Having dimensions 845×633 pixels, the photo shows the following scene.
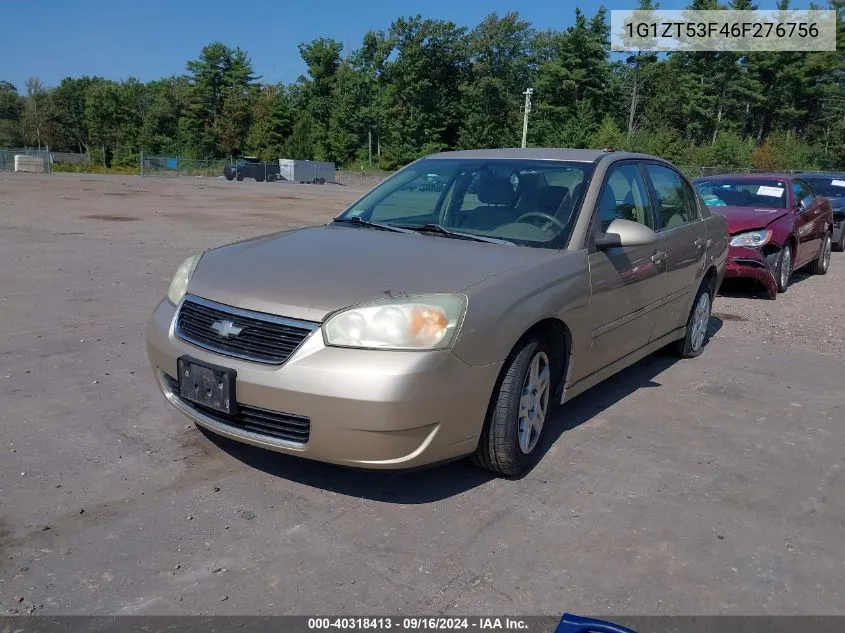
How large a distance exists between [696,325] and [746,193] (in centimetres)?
498

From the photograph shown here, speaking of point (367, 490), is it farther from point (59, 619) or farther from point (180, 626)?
point (59, 619)

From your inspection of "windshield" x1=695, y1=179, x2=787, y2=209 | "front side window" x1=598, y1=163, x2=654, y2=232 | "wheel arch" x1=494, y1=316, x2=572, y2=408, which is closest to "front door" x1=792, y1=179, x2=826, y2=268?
"windshield" x1=695, y1=179, x2=787, y2=209

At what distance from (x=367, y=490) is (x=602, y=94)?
69852 millimetres

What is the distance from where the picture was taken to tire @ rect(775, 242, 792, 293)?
30.9ft

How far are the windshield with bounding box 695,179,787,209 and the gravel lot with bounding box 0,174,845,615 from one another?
5.01 meters

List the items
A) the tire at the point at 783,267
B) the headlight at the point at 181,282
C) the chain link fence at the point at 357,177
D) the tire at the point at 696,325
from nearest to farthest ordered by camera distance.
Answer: the headlight at the point at 181,282, the tire at the point at 696,325, the tire at the point at 783,267, the chain link fence at the point at 357,177

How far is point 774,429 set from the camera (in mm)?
4617

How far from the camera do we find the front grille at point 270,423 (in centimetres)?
317

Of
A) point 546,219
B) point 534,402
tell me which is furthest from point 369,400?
point 546,219

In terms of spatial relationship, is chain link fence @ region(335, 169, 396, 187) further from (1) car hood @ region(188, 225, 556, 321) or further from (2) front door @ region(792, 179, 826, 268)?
(1) car hood @ region(188, 225, 556, 321)

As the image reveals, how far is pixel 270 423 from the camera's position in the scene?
3.25 m

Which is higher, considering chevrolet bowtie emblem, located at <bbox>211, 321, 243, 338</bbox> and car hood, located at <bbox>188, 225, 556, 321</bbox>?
car hood, located at <bbox>188, 225, 556, 321</bbox>

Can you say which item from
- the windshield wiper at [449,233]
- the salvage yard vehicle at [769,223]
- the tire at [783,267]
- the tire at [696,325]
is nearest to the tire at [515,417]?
the windshield wiper at [449,233]

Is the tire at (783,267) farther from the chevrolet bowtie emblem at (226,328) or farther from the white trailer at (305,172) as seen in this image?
the white trailer at (305,172)
